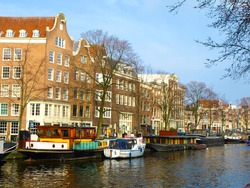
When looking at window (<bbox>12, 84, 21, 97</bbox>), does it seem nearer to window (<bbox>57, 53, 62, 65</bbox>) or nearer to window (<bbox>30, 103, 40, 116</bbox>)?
window (<bbox>30, 103, 40, 116</bbox>)

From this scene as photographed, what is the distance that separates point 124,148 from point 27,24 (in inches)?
1210

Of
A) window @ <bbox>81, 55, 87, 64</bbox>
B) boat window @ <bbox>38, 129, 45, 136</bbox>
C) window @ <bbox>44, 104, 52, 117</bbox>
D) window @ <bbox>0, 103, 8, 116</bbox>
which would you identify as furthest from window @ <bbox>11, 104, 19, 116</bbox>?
boat window @ <bbox>38, 129, 45, 136</bbox>

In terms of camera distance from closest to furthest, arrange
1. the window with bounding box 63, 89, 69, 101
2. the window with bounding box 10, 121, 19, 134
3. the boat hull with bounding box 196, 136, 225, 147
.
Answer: the window with bounding box 10, 121, 19, 134, the window with bounding box 63, 89, 69, 101, the boat hull with bounding box 196, 136, 225, 147

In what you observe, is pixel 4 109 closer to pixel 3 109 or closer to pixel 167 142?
pixel 3 109

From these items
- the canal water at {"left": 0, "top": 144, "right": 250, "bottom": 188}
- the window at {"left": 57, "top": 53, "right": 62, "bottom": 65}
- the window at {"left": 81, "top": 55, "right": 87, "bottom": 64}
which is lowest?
the canal water at {"left": 0, "top": 144, "right": 250, "bottom": 188}

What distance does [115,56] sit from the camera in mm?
55969

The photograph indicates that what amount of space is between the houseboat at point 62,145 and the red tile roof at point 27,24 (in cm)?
2549

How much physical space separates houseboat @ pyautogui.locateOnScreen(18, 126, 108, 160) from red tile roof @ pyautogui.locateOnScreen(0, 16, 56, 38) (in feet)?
83.6

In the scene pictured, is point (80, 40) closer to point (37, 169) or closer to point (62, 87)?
point (62, 87)

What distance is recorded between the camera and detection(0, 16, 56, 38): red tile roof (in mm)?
63406

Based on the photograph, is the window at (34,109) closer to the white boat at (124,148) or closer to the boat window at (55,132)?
the white boat at (124,148)

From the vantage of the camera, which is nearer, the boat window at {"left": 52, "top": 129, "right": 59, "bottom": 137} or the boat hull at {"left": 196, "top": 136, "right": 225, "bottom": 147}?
the boat window at {"left": 52, "top": 129, "right": 59, "bottom": 137}

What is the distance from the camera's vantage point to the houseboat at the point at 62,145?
126 feet

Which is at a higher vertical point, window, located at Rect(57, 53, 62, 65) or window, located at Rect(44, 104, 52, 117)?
window, located at Rect(57, 53, 62, 65)
